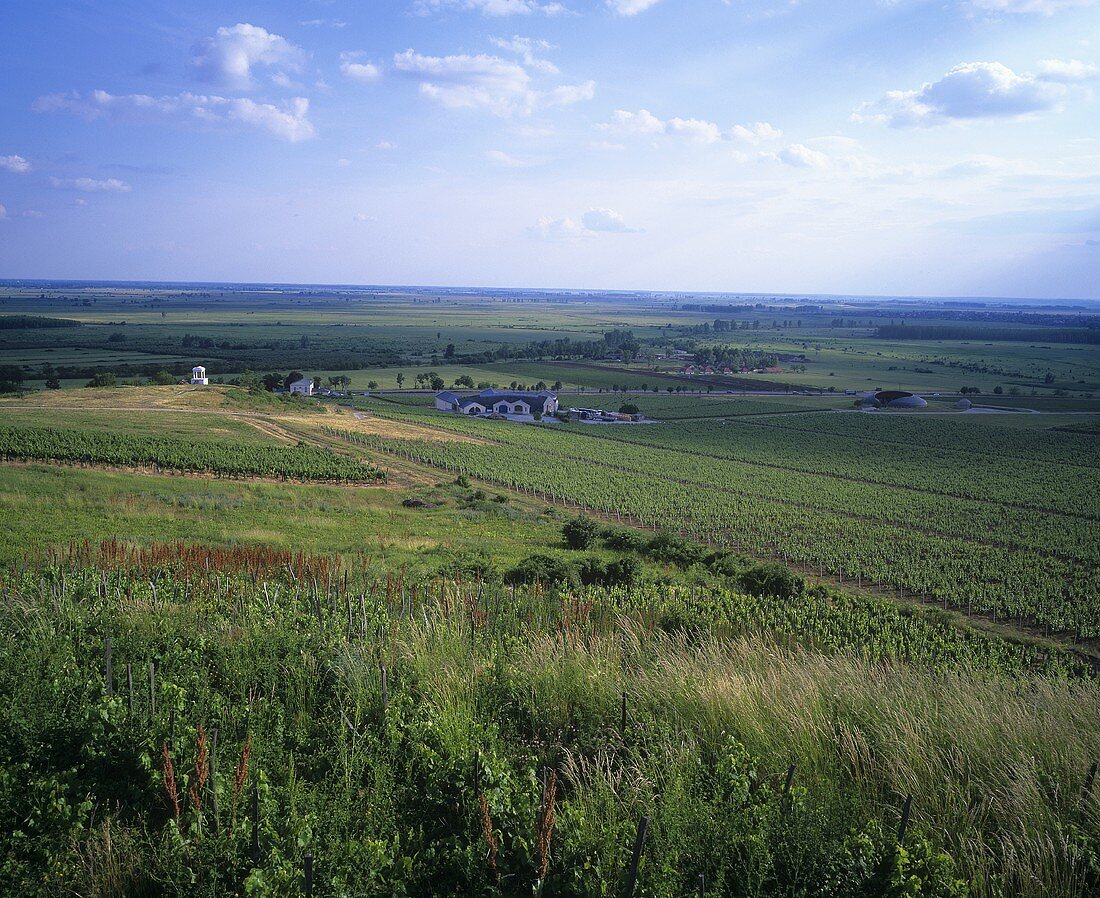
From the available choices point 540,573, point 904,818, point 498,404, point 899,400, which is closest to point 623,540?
point 540,573

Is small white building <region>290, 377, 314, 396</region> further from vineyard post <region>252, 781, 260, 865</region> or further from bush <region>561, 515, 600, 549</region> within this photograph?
vineyard post <region>252, 781, 260, 865</region>

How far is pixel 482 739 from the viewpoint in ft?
17.7

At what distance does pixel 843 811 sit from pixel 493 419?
75949mm

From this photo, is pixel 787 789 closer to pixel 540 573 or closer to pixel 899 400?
pixel 540 573

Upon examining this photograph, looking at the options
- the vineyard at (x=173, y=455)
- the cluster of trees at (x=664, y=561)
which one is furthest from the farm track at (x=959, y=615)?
the vineyard at (x=173, y=455)

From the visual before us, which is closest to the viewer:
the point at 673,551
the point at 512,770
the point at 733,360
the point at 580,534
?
the point at 512,770

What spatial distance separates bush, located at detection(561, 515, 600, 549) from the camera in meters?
27.5

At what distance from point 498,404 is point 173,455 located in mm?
47119

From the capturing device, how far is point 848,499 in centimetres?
4656

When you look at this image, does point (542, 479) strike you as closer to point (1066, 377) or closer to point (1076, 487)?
point (1076, 487)

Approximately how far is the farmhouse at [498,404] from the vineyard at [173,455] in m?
38.8

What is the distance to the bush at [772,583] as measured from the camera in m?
23.1

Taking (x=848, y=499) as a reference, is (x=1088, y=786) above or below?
above

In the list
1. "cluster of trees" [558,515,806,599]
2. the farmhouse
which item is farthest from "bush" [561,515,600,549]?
the farmhouse
